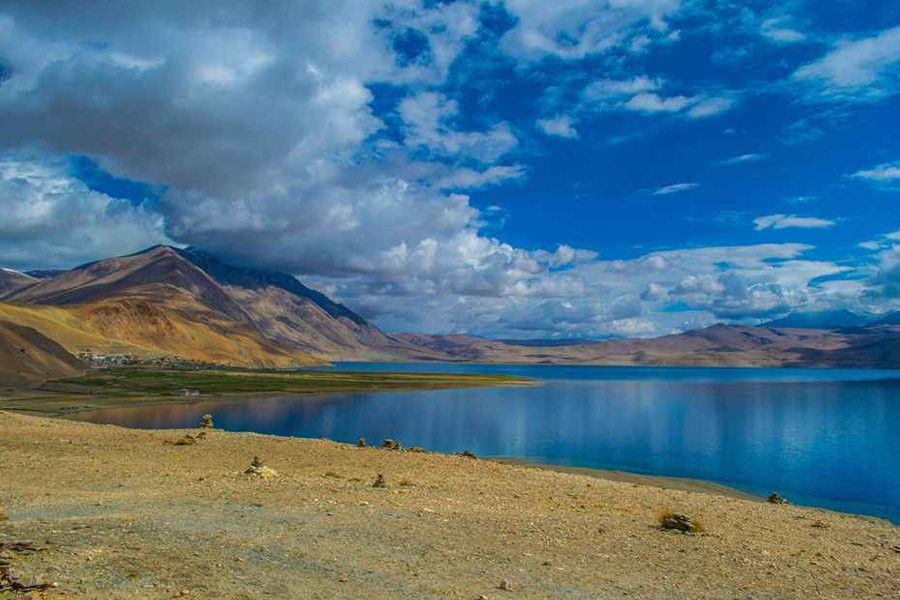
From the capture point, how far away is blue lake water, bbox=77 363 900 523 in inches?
1607

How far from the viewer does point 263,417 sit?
233ft

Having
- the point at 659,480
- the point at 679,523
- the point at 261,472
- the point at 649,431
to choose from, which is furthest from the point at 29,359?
the point at 679,523

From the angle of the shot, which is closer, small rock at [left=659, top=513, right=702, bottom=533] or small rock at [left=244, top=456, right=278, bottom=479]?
small rock at [left=659, top=513, right=702, bottom=533]

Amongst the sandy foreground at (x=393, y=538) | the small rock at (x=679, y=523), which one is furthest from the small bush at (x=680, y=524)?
the sandy foreground at (x=393, y=538)

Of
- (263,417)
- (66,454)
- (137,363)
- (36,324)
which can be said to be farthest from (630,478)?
(36,324)

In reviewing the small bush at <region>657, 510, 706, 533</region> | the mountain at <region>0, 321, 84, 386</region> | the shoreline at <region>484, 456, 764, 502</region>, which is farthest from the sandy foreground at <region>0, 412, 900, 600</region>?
the mountain at <region>0, 321, 84, 386</region>

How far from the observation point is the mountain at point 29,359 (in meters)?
87.2

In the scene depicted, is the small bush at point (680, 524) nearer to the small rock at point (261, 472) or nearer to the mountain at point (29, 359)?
the small rock at point (261, 472)

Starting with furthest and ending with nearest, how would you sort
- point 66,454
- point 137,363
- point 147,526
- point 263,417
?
point 137,363
point 263,417
point 66,454
point 147,526

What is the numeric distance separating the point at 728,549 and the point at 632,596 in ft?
15.8

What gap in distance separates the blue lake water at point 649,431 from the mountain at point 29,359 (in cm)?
2684

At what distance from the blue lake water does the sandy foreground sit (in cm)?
1971

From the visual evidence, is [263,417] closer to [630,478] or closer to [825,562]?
[630,478]

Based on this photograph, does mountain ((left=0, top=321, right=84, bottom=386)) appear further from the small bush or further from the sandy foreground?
the small bush
